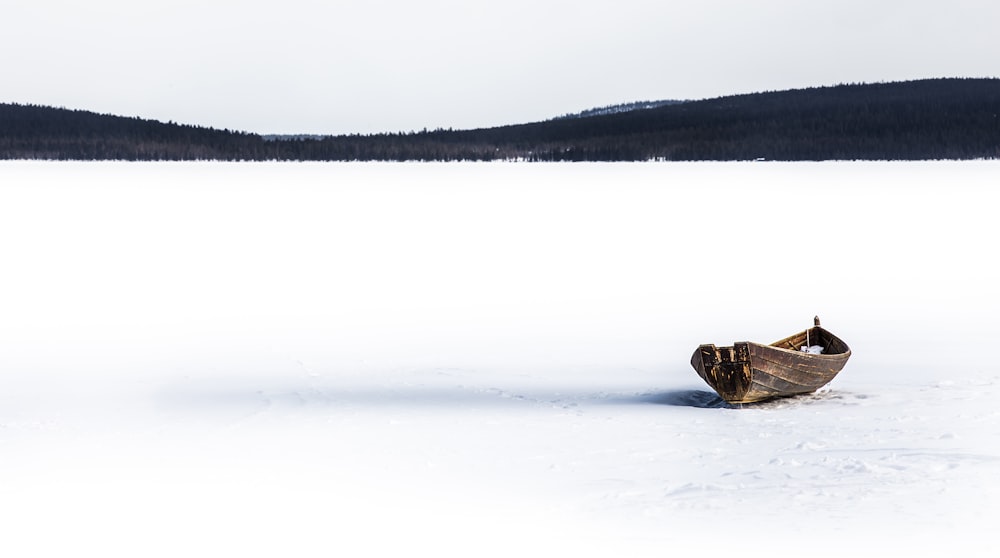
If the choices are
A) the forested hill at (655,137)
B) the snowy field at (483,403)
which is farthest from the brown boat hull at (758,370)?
the forested hill at (655,137)

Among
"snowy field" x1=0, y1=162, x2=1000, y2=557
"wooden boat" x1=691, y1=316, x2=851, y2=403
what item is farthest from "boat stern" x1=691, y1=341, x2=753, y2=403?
"snowy field" x1=0, y1=162, x2=1000, y2=557

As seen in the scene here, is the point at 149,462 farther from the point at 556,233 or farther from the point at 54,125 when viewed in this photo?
the point at 54,125

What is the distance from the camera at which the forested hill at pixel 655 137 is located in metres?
133

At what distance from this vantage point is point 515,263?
3706 centimetres

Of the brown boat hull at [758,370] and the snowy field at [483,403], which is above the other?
the brown boat hull at [758,370]

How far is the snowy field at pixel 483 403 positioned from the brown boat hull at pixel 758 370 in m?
0.24

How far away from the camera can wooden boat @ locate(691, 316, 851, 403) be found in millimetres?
15898

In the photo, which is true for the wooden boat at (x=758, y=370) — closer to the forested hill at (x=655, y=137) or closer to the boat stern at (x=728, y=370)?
the boat stern at (x=728, y=370)

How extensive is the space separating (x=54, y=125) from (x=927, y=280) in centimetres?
12338

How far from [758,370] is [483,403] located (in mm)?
3272

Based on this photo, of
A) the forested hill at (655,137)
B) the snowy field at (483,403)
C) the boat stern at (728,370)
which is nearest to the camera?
the snowy field at (483,403)

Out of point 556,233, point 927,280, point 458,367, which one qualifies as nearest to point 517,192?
point 556,233

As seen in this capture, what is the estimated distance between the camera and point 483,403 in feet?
53.2

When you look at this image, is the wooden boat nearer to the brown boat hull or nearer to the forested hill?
the brown boat hull
